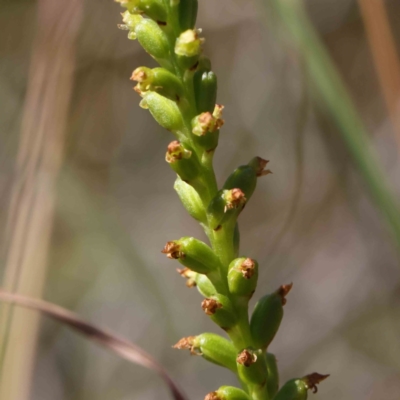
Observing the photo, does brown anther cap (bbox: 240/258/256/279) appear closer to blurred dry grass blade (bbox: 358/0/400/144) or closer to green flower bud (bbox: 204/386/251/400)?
green flower bud (bbox: 204/386/251/400)

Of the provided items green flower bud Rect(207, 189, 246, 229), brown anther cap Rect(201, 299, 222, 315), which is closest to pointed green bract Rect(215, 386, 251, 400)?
brown anther cap Rect(201, 299, 222, 315)

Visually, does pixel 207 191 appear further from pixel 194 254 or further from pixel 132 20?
pixel 132 20

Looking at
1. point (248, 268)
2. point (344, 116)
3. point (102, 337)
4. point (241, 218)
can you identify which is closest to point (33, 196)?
point (102, 337)

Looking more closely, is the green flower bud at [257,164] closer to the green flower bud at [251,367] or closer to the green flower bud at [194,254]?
the green flower bud at [194,254]

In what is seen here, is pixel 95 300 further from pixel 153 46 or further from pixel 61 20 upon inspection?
pixel 153 46

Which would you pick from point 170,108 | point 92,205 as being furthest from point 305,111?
point 170,108

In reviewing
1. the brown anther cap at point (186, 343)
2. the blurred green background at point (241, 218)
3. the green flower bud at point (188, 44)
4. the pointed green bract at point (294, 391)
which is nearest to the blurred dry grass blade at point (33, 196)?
the blurred green background at point (241, 218)
